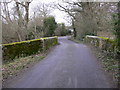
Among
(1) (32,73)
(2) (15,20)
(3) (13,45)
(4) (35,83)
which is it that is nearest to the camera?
(4) (35,83)

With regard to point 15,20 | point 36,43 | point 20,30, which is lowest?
point 36,43

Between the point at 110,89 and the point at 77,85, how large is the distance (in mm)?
909

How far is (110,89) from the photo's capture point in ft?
12.6

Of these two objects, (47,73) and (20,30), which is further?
(20,30)

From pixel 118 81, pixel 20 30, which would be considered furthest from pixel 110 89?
pixel 20 30

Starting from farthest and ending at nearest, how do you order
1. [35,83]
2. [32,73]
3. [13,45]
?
[13,45], [32,73], [35,83]

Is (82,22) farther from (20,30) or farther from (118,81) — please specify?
(118,81)

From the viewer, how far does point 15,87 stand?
417 centimetres

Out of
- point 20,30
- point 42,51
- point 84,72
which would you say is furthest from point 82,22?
point 84,72

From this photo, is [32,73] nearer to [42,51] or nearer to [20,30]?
[42,51]

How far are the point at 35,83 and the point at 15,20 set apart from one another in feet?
49.4

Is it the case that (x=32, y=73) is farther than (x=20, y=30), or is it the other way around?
(x=20, y=30)

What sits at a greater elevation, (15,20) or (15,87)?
(15,20)

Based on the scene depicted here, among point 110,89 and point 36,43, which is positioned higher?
point 36,43
